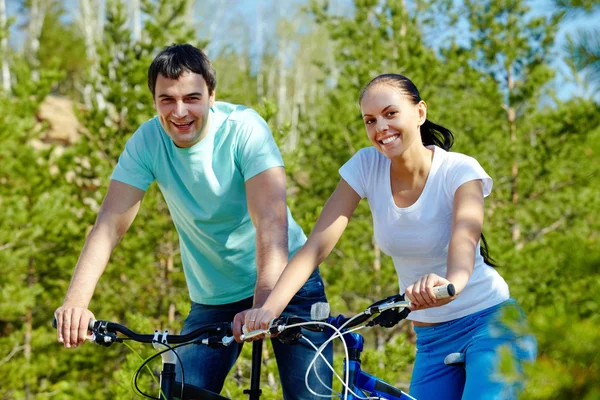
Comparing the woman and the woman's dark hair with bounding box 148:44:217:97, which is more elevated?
the woman's dark hair with bounding box 148:44:217:97

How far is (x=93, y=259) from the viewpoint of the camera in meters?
2.88

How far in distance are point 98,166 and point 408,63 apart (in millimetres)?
4906

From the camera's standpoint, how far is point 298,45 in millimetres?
33062

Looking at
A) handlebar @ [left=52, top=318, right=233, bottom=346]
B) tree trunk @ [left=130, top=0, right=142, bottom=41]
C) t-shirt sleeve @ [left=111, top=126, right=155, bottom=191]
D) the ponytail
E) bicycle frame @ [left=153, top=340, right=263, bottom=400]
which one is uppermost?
tree trunk @ [left=130, top=0, right=142, bottom=41]

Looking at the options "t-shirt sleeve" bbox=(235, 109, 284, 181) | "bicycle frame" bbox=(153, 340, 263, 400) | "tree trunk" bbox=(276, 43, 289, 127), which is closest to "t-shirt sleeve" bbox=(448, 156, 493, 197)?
"t-shirt sleeve" bbox=(235, 109, 284, 181)

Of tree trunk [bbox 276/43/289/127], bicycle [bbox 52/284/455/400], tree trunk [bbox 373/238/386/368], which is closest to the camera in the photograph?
bicycle [bbox 52/284/455/400]

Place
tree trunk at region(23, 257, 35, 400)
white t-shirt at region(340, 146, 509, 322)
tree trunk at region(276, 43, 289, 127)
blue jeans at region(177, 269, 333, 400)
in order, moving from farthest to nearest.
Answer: tree trunk at region(276, 43, 289, 127) < tree trunk at region(23, 257, 35, 400) < blue jeans at region(177, 269, 333, 400) < white t-shirt at region(340, 146, 509, 322)

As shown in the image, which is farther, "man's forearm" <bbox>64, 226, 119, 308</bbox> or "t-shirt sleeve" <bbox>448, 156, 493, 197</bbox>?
"man's forearm" <bbox>64, 226, 119, 308</bbox>

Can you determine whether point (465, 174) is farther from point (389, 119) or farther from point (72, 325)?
point (72, 325)

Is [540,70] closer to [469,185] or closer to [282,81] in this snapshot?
[469,185]

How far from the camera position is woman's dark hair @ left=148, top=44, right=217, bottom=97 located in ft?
9.29

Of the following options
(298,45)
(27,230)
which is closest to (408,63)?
(27,230)

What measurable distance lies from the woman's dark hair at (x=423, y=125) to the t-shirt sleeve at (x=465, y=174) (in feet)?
0.65

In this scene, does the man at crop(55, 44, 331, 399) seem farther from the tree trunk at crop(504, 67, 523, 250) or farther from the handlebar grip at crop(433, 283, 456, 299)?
the tree trunk at crop(504, 67, 523, 250)
